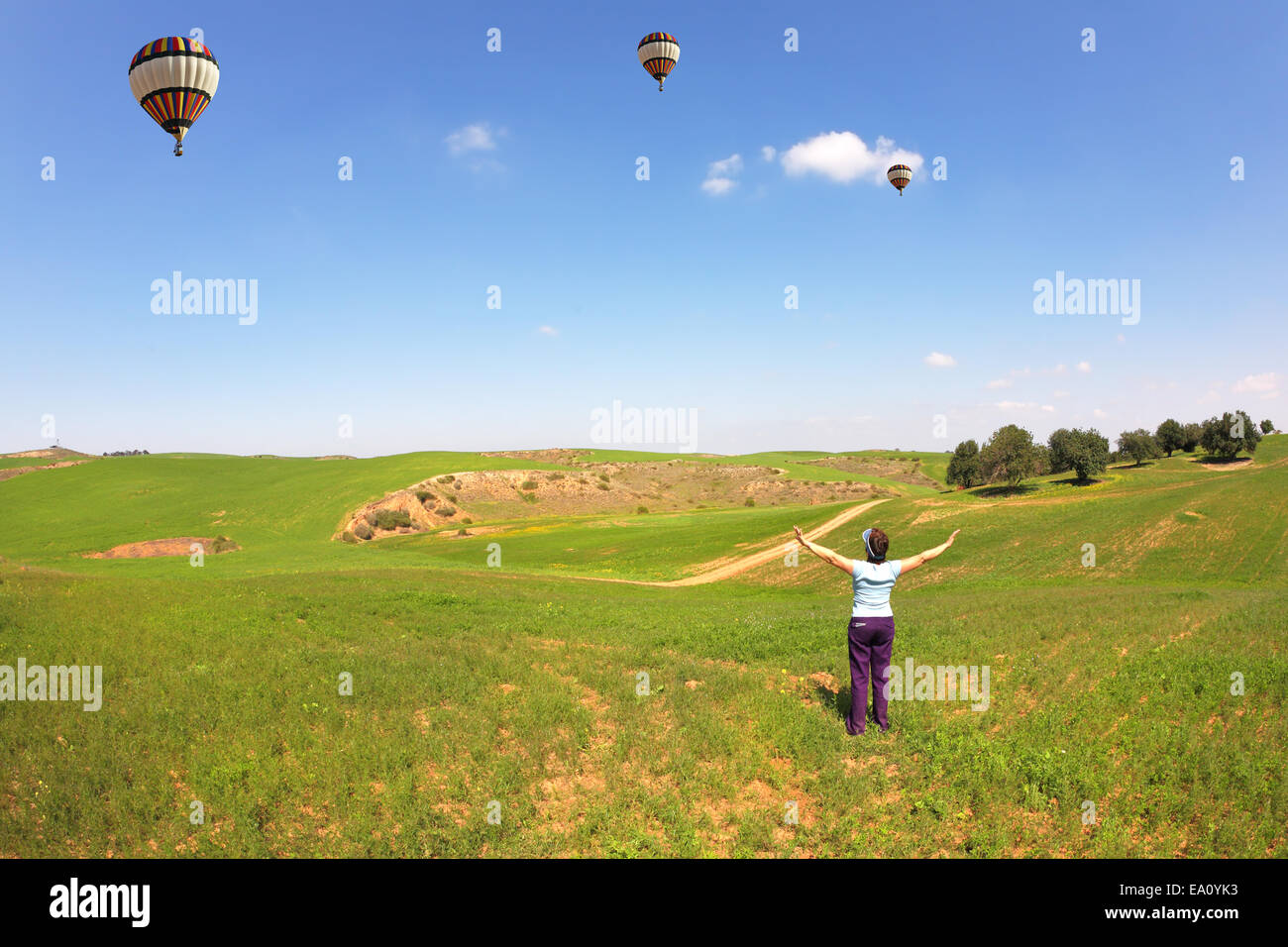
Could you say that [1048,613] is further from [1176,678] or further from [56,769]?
[56,769]

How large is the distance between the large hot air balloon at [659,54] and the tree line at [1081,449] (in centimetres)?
7130

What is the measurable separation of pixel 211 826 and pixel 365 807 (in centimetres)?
196

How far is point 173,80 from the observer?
28094 millimetres

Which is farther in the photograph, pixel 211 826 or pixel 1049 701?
pixel 1049 701

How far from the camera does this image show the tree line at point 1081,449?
274ft

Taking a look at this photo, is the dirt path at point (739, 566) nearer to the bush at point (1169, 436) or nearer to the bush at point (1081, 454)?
the bush at point (1081, 454)

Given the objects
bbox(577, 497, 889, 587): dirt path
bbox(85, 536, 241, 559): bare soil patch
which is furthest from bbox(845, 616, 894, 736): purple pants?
bbox(85, 536, 241, 559): bare soil patch

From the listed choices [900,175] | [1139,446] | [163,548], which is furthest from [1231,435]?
[163,548]

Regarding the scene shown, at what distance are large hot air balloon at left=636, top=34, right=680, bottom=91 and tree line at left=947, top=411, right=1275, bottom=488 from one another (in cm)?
7130

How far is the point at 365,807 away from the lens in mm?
8656

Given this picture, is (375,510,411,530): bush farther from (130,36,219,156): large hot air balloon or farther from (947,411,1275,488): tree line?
(947,411,1275,488): tree line
